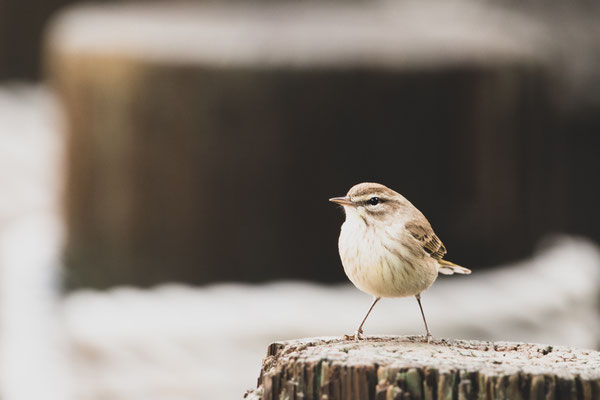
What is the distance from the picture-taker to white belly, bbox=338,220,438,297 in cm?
203

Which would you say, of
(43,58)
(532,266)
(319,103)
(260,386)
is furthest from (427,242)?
(43,58)

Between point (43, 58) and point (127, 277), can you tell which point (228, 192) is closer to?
point (127, 277)

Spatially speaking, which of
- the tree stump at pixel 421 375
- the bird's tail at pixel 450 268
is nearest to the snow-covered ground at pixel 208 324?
the bird's tail at pixel 450 268

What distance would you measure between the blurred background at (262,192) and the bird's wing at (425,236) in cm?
197

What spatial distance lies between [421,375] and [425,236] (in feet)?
1.94

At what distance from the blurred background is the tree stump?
2.43 m

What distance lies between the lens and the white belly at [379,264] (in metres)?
2.03

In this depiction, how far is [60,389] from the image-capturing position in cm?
418

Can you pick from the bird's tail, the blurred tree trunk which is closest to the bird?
the bird's tail

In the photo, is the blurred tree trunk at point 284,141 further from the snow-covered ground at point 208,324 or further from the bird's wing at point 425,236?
the bird's wing at point 425,236

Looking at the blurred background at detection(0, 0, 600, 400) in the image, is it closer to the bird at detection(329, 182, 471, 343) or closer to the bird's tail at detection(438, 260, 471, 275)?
the bird's tail at detection(438, 260, 471, 275)

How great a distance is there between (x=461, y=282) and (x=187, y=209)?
1176 mm

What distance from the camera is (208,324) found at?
4312 millimetres

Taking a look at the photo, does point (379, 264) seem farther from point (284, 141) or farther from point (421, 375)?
point (284, 141)
